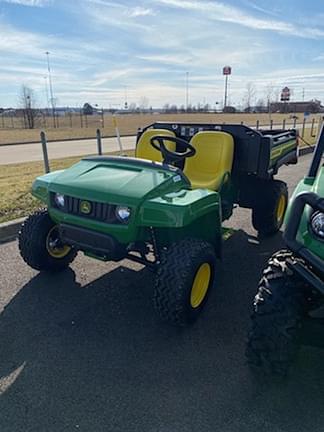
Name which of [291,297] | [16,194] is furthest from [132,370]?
[16,194]

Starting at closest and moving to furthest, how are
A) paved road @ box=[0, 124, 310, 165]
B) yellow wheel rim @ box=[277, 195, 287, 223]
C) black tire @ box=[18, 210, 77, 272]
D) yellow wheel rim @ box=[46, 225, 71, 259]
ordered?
black tire @ box=[18, 210, 77, 272] < yellow wheel rim @ box=[46, 225, 71, 259] < yellow wheel rim @ box=[277, 195, 287, 223] < paved road @ box=[0, 124, 310, 165]

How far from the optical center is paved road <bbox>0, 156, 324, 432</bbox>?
210 centimetres

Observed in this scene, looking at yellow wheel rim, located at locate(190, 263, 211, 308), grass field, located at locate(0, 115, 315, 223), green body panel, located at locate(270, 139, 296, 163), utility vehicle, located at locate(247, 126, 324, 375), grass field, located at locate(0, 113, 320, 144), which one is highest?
green body panel, located at locate(270, 139, 296, 163)

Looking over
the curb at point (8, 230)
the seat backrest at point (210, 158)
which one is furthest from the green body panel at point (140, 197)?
the curb at point (8, 230)

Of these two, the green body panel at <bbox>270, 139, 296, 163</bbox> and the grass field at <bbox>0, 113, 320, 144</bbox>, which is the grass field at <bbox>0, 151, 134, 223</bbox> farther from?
the grass field at <bbox>0, 113, 320, 144</bbox>

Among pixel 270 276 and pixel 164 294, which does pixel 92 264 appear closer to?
pixel 164 294

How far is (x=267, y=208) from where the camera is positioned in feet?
15.9

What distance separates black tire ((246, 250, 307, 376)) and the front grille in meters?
1.22

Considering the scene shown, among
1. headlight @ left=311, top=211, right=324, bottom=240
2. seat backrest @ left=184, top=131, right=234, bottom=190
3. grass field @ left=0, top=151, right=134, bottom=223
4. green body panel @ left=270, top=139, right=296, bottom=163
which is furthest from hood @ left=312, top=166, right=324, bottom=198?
grass field @ left=0, top=151, right=134, bottom=223

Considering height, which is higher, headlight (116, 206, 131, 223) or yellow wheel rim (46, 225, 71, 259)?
headlight (116, 206, 131, 223)

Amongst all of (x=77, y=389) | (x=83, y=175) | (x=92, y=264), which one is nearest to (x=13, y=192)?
(x=92, y=264)

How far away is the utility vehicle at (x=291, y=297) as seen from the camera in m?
2.03

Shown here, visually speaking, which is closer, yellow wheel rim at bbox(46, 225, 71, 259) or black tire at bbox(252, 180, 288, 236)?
yellow wheel rim at bbox(46, 225, 71, 259)

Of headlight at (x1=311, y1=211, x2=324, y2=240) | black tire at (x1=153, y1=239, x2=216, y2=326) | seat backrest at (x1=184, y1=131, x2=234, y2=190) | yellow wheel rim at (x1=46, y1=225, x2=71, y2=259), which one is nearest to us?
headlight at (x1=311, y1=211, x2=324, y2=240)
